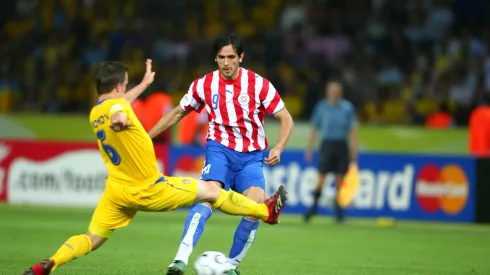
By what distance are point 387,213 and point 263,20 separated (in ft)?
25.2

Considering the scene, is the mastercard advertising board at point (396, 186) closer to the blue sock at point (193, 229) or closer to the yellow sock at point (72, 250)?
the blue sock at point (193, 229)

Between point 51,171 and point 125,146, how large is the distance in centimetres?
1118

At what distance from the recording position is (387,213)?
17594 millimetres

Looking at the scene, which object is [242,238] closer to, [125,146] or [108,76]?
[125,146]

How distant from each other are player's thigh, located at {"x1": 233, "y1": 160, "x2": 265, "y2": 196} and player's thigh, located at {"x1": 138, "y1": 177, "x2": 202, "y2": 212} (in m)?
0.97

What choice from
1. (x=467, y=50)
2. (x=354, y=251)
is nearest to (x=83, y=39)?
(x=467, y=50)

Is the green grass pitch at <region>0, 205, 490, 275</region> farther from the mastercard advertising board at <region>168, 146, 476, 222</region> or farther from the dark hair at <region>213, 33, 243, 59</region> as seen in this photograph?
the dark hair at <region>213, 33, 243, 59</region>

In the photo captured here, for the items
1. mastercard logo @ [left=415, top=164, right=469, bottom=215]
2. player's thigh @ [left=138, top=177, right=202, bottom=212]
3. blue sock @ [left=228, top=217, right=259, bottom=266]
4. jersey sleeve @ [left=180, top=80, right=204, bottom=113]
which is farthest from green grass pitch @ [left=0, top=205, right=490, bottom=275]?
jersey sleeve @ [left=180, top=80, right=204, bottom=113]

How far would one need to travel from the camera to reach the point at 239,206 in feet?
26.4

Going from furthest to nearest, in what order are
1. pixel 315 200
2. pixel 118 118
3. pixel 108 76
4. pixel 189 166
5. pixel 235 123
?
1. pixel 189 166
2. pixel 315 200
3. pixel 235 123
4. pixel 108 76
5. pixel 118 118

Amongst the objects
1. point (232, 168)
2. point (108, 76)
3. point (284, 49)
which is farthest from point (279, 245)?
point (284, 49)

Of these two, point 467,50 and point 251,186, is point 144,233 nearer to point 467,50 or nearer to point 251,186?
point 251,186

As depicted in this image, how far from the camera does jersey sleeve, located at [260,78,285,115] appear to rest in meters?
8.88

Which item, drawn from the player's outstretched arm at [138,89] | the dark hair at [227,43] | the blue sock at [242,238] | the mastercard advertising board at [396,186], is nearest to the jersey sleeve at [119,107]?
the player's outstretched arm at [138,89]
